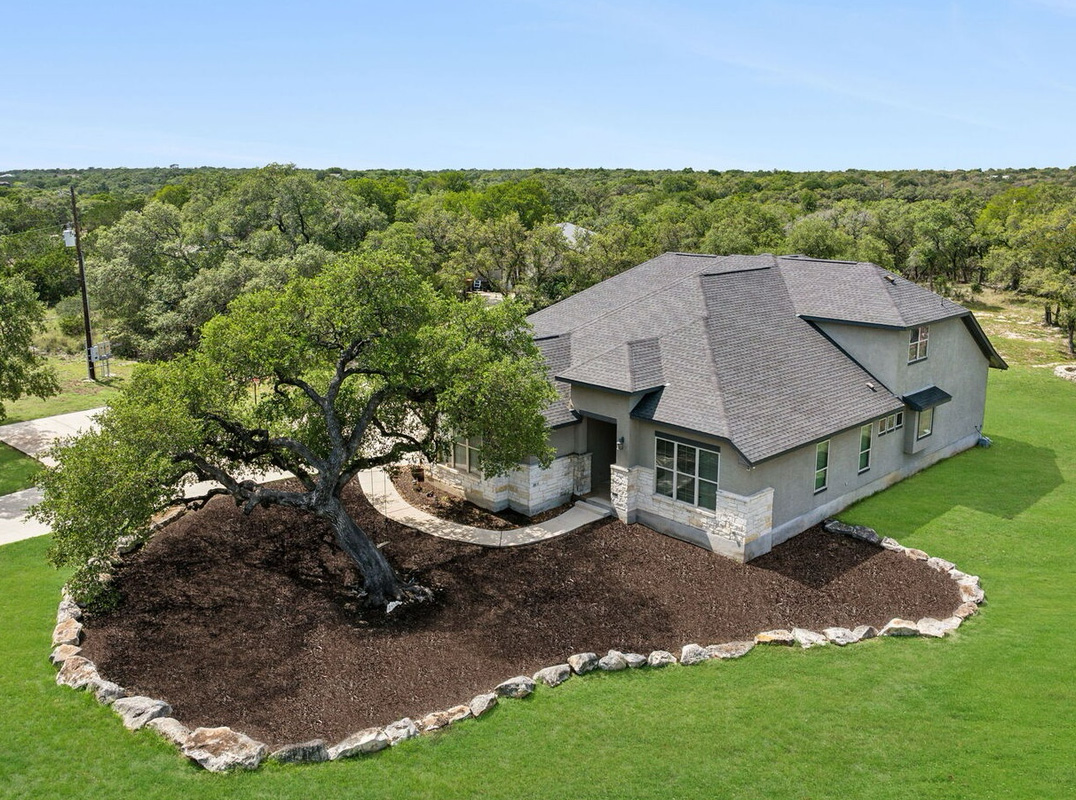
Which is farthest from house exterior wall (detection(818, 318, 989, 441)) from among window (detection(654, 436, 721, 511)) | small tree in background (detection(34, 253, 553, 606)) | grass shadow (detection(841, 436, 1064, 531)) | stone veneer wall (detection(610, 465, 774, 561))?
small tree in background (detection(34, 253, 553, 606))

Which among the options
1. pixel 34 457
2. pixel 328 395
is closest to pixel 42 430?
pixel 34 457

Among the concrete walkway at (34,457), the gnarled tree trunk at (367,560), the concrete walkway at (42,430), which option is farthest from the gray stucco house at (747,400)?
the concrete walkway at (42,430)

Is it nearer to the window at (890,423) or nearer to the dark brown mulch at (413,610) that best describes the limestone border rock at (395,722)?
the dark brown mulch at (413,610)

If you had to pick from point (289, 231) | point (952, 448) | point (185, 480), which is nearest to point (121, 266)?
point (289, 231)

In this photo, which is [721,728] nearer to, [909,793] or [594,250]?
[909,793]

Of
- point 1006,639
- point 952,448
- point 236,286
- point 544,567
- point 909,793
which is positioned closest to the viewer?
point 909,793

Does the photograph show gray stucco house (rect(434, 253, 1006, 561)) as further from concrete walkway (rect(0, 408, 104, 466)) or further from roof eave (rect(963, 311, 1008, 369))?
concrete walkway (rect(0, 408, 104, 466))
